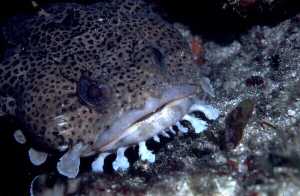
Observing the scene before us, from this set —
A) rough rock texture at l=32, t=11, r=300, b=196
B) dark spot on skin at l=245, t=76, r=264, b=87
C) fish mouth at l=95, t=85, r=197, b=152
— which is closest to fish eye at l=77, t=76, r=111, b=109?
fish mouth at l=95, t=85, r=197, b=152

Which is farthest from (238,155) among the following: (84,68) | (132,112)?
(84,68)

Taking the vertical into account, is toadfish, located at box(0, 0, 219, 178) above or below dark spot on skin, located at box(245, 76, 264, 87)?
below

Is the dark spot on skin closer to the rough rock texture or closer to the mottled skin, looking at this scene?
the rough rock texture

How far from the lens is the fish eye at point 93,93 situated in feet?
13.7

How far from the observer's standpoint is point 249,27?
6.59 m

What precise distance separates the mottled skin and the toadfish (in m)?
0.01

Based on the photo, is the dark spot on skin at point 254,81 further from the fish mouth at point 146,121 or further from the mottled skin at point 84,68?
the fish mouth at point 146,121

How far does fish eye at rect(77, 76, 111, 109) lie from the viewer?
Result: 4.18 m

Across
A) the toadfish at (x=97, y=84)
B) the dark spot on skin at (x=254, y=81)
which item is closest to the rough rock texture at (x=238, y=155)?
the dark spot on skin at (x=254, y=81)

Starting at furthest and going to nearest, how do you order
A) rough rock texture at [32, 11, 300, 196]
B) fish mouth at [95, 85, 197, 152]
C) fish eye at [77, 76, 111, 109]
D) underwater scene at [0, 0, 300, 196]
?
fish eye at [77, 76, 111, 109] < fish mouth at [95, 85, 197, 152] < underwater scene at [0, 0, 300, 196] < rough rock texture at [32, 11, 300, 196]

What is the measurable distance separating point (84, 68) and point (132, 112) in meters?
0.90

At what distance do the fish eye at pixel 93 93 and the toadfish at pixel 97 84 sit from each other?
1 cm

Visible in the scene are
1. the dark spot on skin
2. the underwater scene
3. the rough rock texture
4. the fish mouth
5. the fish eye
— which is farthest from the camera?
the dark spot on skin

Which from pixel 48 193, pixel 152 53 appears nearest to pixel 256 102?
pixel 152 53
